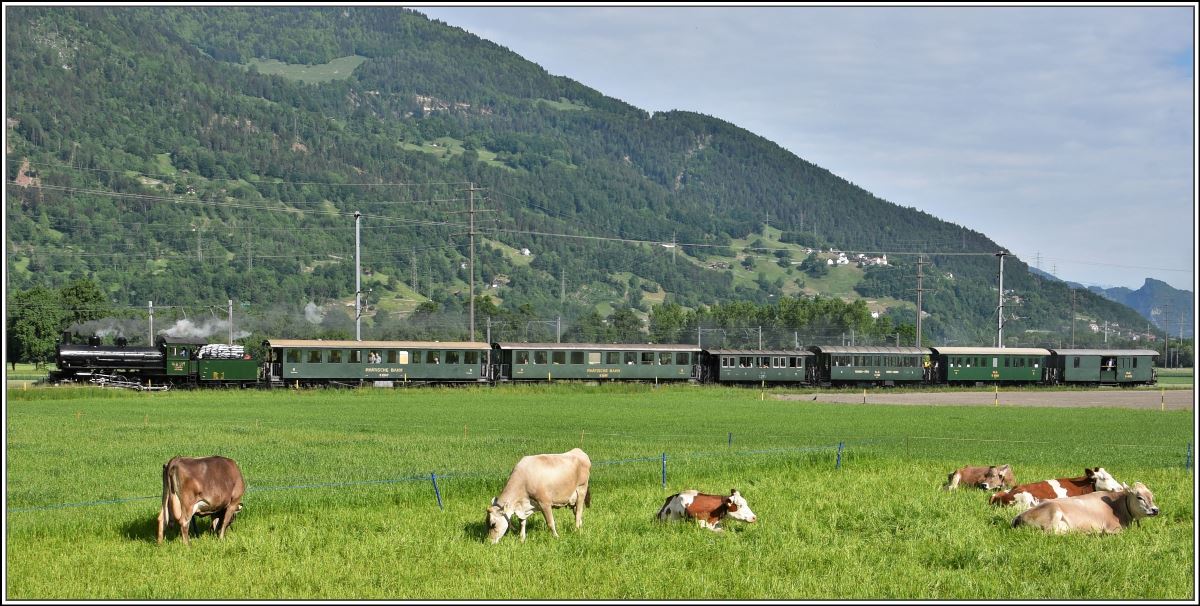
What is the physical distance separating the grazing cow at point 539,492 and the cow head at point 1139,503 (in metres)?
7.74

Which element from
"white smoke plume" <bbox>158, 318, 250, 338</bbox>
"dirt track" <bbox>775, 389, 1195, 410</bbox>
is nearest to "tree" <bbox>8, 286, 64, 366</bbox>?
"white smoke plume" <bbox>158, 318, 250, 338</bbox>

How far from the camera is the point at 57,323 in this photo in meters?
106

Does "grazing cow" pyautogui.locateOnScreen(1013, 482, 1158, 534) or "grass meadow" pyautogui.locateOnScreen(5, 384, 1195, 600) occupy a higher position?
"grazing cow" pyautogui.locateOnScreen(1013, 482, 1158, 534)

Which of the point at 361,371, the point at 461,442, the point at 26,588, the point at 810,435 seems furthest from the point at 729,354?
the point at 26,588

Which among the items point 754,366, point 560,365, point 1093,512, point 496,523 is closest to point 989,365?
point 754,366

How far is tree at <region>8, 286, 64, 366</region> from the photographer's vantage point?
10212cm

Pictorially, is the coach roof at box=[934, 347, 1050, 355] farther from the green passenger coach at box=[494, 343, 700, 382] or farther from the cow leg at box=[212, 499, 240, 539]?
the cow leg at box=[212, 499, 240, 539]

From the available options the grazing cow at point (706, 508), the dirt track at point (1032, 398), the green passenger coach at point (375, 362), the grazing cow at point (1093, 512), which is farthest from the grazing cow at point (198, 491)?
the green passenger coach at point (375, 362)

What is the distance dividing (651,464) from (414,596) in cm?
1180

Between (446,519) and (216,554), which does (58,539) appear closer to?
(216,554)

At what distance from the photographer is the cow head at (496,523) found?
15094 millimetres

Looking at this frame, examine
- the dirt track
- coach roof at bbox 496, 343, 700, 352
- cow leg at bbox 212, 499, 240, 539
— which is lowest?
the dirt track

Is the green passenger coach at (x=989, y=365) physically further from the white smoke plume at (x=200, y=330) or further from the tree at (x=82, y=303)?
the tree at (x=82, y=303)

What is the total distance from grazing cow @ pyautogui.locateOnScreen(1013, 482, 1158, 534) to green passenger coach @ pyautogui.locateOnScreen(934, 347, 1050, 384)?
62598 millimetres
